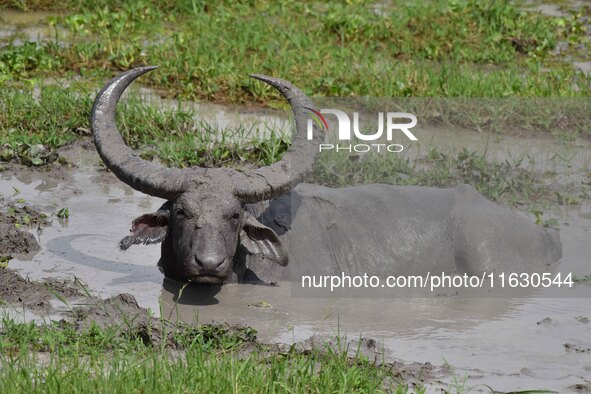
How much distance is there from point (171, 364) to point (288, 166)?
1.78m

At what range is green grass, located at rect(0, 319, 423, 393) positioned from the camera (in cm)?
410

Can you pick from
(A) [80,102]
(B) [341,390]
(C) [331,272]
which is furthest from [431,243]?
(A) [80,102]

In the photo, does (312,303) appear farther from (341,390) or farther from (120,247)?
(341,390)

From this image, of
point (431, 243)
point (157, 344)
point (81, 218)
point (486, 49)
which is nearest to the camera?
point (157, 344)

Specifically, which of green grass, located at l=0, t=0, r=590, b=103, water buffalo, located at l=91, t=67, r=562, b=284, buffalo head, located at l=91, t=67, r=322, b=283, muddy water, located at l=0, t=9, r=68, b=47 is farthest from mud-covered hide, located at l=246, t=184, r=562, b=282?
muddy water, located at l=0, t=9, r=68, b=47

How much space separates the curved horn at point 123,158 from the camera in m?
5.75

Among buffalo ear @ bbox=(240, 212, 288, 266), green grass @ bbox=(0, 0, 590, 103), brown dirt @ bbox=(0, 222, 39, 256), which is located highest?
green grass @ bbox=(0, 0, 590, 103)

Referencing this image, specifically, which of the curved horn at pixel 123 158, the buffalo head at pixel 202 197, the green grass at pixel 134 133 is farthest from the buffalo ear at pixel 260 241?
the green grass at pixel 134 133

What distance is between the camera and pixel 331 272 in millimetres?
6113

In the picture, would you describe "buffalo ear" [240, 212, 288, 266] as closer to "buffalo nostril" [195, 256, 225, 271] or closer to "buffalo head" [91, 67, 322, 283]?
"buffalo head" [91, 67, 322, 283]

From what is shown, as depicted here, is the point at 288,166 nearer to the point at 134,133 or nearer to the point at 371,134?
the point at 134,133

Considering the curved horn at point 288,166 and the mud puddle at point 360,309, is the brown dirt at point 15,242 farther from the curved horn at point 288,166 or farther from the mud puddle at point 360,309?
the curved horn at point 288,166

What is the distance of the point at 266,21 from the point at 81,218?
4.01 meters

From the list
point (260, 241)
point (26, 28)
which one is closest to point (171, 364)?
point (260, 241)
